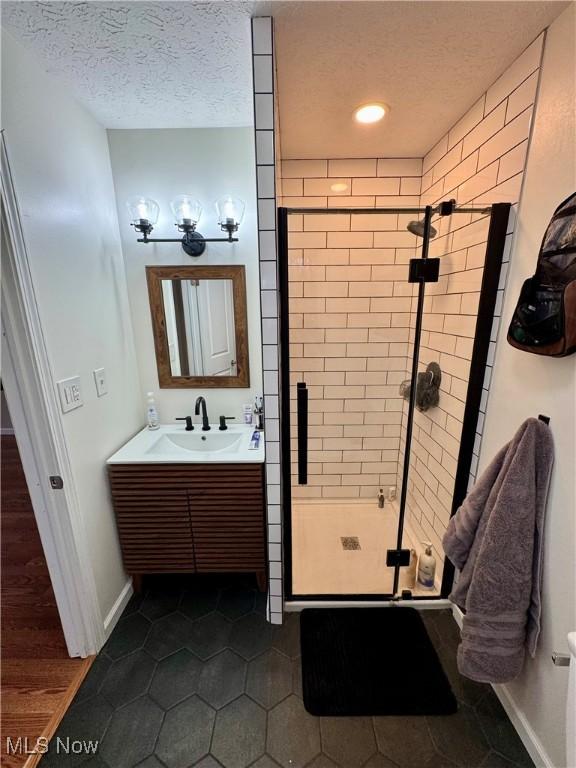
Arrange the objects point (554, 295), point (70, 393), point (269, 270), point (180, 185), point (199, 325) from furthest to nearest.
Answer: point (199, 325) < point (180, 185) < point (70, 393) < point (269, 270) < point (554, 295)

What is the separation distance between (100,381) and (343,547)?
5.90 feet

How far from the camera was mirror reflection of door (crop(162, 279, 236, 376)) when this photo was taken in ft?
5.97

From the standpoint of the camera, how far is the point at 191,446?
1868mm

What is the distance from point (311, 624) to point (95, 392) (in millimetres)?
1603

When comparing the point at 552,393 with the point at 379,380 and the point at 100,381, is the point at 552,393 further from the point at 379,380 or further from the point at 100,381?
the point at 100,381

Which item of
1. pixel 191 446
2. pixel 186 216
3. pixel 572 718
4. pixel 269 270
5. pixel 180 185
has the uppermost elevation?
pixel 180 185

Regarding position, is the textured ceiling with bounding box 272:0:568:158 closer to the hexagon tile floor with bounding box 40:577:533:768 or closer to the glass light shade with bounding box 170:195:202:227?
the glass light shade with bounding box 170:195:202:227

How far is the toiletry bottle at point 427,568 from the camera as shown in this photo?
64.6 inches

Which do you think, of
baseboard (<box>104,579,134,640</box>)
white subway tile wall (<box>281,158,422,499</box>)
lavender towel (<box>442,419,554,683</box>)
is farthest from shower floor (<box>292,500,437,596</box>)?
baseboard (<box>104,579,134,640</box>)

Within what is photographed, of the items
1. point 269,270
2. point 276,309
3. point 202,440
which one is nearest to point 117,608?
point 202,440

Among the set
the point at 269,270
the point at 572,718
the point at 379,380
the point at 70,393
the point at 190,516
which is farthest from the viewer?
the point at 379,380

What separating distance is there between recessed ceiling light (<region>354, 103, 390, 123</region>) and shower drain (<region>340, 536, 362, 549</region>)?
2448mm

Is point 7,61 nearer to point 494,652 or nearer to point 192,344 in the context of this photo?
point 192,344

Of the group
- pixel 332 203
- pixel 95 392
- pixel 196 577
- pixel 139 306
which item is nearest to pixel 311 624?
pixel 196 577
